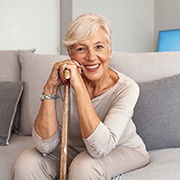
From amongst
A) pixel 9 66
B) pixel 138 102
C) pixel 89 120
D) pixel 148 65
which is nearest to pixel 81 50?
pixel 89 120

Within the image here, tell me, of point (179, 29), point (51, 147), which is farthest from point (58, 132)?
point (179, 29)

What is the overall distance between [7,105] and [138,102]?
707 millimetres

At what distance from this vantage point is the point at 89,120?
1233 mm

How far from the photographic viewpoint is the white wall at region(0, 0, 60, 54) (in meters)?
3.48

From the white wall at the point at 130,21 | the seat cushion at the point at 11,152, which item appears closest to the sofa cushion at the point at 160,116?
the seat cushion at the point at 11,152

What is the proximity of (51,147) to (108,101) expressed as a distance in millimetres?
302

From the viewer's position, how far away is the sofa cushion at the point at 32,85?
1.89 meters

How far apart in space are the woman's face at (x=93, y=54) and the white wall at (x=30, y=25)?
222 centimetres

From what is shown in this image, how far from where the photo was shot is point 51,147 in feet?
4.50

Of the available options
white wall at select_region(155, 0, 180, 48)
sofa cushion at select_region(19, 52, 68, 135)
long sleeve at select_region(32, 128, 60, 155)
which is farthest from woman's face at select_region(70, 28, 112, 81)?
white wall at select_region(155, 0, 180, 48)

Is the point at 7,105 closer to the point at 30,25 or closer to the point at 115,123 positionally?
the point at 115,123

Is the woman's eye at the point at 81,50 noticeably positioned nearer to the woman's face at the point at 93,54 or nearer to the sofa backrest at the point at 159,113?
the woman's face at the point at 93,54

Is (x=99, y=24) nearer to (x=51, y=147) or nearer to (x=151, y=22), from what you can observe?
(x=51, y=147)

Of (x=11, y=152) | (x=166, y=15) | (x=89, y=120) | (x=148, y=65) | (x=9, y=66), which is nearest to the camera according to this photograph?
(x=89, y=120)
